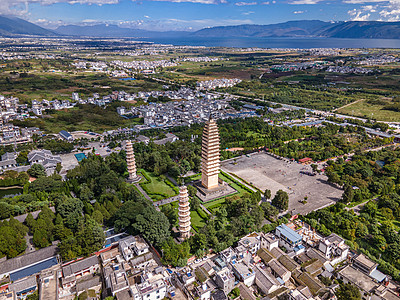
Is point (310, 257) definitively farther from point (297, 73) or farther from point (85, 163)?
point (297, 73)

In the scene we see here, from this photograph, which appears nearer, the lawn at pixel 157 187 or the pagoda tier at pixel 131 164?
the lawn at pixel 157 187

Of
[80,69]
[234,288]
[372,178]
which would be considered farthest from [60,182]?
[80,69]

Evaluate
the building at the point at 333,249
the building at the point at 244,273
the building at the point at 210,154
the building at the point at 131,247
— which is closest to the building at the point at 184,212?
the building at the point at 131,247

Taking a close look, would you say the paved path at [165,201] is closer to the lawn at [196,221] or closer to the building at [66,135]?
the lawn at [196,221]

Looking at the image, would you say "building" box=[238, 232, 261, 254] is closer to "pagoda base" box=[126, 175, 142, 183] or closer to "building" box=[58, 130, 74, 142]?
"pagoda base" box=[126, 175, 142, 183]

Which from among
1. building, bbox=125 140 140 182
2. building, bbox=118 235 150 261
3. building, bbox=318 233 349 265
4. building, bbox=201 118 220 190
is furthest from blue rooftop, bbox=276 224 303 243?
building, bbox=125 140 140 182

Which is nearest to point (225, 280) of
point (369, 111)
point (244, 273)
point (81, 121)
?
→ point (244, 273)
